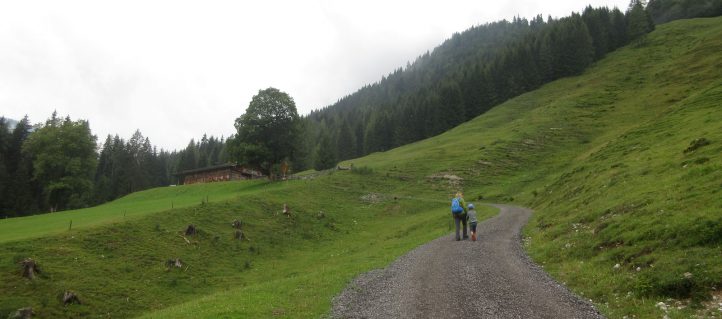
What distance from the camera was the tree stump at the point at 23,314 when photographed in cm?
2212

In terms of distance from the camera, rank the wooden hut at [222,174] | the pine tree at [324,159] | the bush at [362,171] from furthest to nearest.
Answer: the wooden hut at [222,174]
the pine tree at [324,159]
the bush at [362,171]

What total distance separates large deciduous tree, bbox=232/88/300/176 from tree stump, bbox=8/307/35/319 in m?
45.6

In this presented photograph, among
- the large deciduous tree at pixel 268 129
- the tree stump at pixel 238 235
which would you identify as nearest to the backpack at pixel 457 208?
the tree stump at pixel 238 235

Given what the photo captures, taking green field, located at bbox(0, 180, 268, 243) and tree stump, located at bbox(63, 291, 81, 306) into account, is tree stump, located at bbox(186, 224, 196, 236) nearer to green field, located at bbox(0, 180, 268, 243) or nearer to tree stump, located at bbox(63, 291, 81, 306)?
green field, located at bbox(0, 180, 268, 243)

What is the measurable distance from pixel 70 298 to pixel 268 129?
155 feet

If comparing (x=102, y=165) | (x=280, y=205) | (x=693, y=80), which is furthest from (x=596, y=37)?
(x=102, y=165)

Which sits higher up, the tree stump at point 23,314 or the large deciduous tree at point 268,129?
the large deciduous tree at point 268,129

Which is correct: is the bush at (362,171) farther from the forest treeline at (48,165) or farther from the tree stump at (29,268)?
the tree stump at (29,268)

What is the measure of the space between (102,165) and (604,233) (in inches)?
7113

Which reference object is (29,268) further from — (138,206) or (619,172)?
(619,172)

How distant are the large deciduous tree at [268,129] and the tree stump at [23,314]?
4560cm

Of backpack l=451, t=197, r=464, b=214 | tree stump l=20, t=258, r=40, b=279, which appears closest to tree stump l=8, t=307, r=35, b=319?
tree stump l=20, t=258, r=40, b=279

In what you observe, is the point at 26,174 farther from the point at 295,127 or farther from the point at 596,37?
the point at 596,37

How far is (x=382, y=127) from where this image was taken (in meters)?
146
